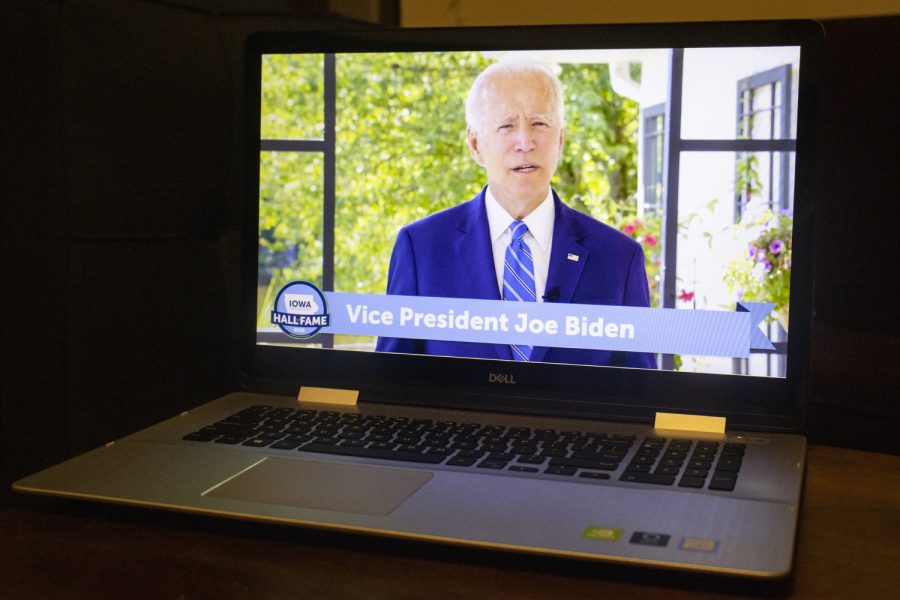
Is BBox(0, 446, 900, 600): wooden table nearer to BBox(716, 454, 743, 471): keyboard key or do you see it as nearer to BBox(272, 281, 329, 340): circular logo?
BBox(716, 454, 743, 471): keyboard key

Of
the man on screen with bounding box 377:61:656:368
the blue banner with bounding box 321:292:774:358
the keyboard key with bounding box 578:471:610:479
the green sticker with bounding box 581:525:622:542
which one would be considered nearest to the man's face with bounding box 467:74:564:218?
the man on screen with bounding box 377:61:656:368

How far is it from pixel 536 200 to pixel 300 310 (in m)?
0.30

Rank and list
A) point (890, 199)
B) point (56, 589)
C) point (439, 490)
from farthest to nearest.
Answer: point (890, 199) → point (439, 490) → point (56, 589)

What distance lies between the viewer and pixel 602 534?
63 cm

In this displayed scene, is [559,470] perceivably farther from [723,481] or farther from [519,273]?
[519,273]

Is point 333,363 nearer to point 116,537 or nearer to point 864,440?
point 116,537

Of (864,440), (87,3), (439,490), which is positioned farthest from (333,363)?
(864,440)

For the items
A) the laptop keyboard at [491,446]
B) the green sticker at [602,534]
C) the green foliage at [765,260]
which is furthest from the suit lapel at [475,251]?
the green sticker at [602,534]

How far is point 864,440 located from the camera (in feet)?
3.19

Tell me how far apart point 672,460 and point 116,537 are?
0.47 m

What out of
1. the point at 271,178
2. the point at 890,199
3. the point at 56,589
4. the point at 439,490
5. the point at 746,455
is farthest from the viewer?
the point at 271,178

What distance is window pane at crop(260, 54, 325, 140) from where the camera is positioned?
3.36 feet

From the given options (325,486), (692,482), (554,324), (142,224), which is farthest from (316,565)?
(142,224)

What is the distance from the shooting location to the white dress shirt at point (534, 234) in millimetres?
961
